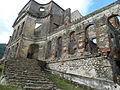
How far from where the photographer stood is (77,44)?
37.5ft

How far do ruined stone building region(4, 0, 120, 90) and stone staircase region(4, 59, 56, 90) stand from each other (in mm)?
2090

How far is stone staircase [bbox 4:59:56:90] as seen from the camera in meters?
6.00

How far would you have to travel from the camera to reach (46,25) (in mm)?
17766

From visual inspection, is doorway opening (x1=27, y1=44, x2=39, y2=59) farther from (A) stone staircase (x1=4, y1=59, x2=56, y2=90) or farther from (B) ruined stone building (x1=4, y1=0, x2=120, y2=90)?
(A) stone staircase (x1=4, y1=59, x2=56, y2=90)

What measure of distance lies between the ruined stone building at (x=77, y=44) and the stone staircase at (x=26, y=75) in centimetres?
209

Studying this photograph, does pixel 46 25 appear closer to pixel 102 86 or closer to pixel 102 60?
pixel 102 60

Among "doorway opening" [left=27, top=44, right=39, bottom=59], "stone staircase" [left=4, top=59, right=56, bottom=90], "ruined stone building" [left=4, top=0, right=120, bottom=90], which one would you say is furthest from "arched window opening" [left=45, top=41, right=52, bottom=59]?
"stone staircase" [left=4, top=59, right=56, bottom=90]

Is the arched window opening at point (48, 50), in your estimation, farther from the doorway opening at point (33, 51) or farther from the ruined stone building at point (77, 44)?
the doorway opening at point (33, 51)

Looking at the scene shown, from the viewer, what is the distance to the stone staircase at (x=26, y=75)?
600 centimetres

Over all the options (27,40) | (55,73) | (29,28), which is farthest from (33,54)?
(55,73)

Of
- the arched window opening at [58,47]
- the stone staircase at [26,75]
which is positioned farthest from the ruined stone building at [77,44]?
the stone staircase at [26,75]

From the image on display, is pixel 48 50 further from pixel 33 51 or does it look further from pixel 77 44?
pixel 77 44

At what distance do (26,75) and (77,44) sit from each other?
20.5ft

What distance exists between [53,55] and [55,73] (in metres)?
4.18
